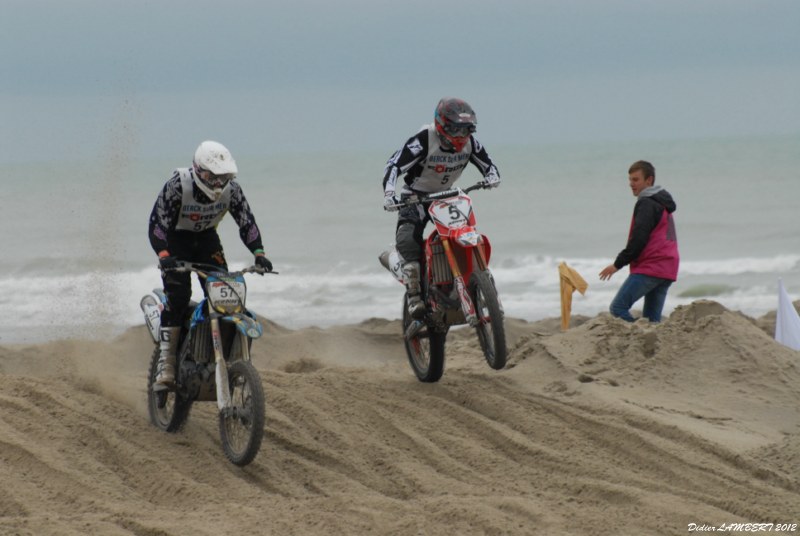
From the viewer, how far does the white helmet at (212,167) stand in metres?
6.72

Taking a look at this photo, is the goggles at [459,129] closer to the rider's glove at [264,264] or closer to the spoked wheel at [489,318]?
the spoked wheel at [489,318]

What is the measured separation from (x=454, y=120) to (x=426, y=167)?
0.56 m

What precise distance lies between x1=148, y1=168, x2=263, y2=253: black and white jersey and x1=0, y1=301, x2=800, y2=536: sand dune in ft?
4.60

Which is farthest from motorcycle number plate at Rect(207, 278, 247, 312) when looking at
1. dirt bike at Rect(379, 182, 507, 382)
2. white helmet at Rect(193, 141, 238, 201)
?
dirt bike at Rect(379, 182, 507, 382)

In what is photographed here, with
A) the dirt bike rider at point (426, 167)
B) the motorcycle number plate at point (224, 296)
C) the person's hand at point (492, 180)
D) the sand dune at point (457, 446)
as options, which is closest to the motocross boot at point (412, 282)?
the dirt bike rider at point (426, 167)

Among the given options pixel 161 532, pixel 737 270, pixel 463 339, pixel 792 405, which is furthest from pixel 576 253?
pixel 161 532

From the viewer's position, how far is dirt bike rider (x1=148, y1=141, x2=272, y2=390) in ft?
22.3

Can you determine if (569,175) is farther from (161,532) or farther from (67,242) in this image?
(161,532)

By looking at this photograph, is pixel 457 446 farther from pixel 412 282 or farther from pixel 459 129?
pixel 459 129

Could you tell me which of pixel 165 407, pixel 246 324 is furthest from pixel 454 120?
pixel 165 407

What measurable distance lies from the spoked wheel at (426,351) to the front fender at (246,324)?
1987 millimetres

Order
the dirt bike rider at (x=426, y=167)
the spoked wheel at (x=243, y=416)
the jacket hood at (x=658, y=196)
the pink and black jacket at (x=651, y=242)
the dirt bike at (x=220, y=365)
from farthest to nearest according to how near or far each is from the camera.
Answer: the jacket hood at (x=658, y=196) → the pink and black jacket at (x=651, y=242) → the dirt bike rider at (x=426, y=167) → the dirt bike at (x=220, y=365) → the spoked wheel at (x=243, y=416)

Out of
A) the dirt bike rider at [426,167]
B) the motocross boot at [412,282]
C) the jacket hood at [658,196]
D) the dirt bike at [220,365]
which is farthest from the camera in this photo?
the jacket hood at [658,196]

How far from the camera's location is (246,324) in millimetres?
6641
